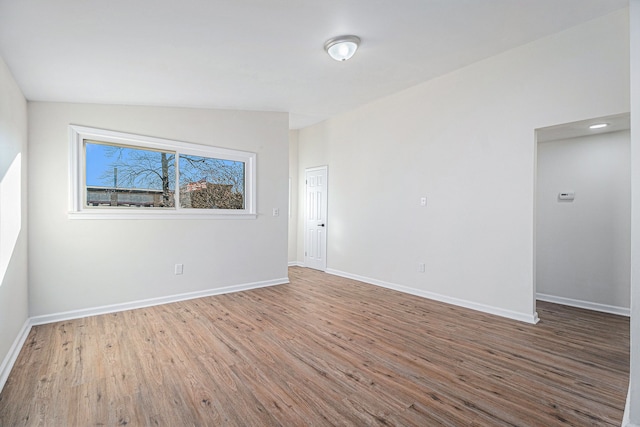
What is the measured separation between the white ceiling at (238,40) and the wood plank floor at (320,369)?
8.02ft

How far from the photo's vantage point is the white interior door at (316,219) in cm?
620

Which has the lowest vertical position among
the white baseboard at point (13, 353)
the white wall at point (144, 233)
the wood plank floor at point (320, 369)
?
the wood plank floor at point (320, 369)

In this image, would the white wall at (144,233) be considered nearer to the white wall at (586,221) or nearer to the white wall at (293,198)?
the white wall at (293,198)

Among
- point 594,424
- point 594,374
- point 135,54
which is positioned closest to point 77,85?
point 135,54

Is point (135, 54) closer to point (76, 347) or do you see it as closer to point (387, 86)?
point (76, 347)

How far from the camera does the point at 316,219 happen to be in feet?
21.1

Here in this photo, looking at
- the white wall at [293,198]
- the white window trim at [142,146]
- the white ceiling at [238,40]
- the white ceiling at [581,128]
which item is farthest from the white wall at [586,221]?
the white wall at [293,198]

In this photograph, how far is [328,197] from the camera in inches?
240

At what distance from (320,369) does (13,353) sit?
249cm

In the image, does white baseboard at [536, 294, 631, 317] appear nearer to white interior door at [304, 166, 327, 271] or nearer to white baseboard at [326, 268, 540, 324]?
white baseboard at [326, 268, 540, 324]

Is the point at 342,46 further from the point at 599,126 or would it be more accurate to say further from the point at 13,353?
the point at 13,353

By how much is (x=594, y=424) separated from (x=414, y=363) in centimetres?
107

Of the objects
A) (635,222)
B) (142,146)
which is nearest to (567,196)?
(635,222)

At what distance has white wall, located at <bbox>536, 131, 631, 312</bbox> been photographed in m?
3.73
